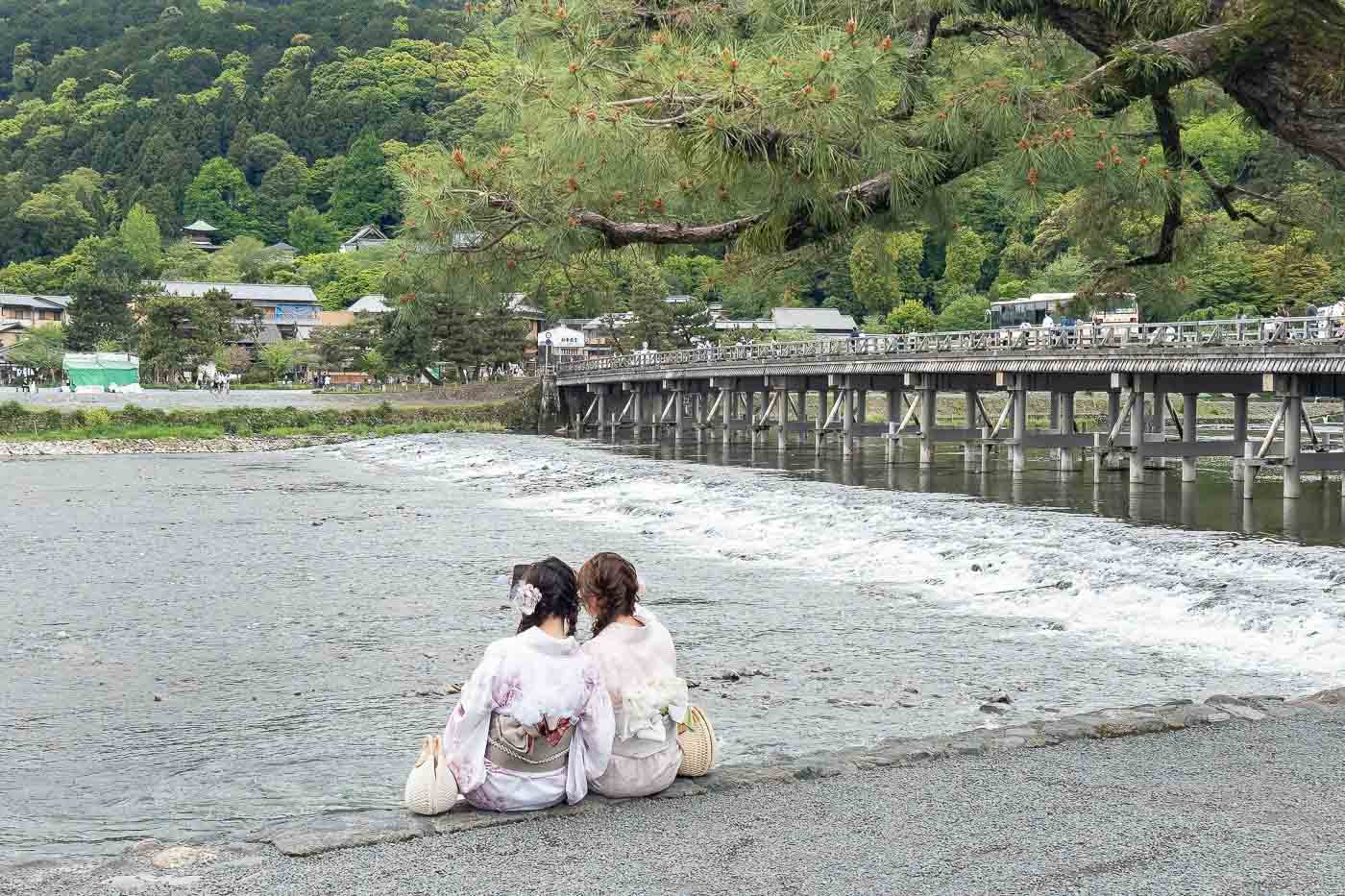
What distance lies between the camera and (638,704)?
580 centimetres

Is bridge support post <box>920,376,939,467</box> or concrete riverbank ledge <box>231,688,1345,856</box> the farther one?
bridge support post <box>920,376,939,467</box>

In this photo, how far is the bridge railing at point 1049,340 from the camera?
25422 millimetres

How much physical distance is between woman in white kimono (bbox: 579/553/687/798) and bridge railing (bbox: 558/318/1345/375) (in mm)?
20906

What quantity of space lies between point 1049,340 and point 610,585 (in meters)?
29.1

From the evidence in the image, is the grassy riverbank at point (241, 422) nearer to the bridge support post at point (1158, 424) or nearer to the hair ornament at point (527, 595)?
the bridge support post at point (1158, 424)

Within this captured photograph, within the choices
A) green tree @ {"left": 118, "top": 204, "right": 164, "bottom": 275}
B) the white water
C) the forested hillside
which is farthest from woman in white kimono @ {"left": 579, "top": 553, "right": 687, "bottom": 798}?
the forested hillside

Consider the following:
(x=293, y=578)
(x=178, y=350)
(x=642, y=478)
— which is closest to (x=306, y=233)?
(x=178, y=350)

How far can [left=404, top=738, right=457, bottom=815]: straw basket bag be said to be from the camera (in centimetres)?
563

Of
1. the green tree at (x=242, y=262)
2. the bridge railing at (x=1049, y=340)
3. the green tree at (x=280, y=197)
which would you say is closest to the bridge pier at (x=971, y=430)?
the bridge railing at (x=1049, y=340)

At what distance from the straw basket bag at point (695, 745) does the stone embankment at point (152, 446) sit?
42.5 metres

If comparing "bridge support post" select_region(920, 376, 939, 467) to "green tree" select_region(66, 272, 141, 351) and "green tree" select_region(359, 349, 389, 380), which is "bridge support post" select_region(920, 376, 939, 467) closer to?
"green tree" select_region(359, 349, 389, 380)

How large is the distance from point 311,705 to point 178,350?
216 ft

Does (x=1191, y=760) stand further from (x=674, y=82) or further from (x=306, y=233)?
(x=306, y=233)

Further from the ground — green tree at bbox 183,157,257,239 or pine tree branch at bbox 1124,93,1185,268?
green tree at bbox 183,157,257,239
